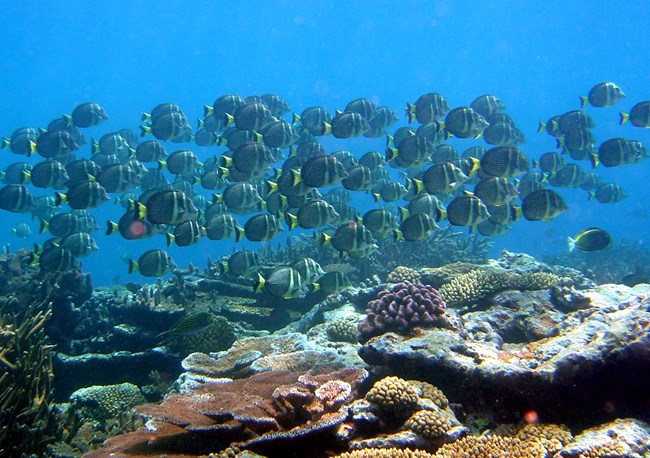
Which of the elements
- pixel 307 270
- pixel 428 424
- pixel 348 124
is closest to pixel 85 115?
pixel 348 124

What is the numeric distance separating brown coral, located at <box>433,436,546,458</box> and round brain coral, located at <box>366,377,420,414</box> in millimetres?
428

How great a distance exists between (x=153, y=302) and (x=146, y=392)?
2336 mm

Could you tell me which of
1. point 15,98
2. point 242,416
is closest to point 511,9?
point 242,416

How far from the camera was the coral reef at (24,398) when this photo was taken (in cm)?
482

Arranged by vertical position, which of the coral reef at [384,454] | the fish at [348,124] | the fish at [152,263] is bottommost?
the coral reef at [384,454]

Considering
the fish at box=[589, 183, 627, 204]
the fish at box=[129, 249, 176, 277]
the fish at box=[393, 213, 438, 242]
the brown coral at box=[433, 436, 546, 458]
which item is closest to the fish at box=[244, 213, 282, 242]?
the fish at box=[129, 249, 176, 277]

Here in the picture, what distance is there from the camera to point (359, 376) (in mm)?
4328

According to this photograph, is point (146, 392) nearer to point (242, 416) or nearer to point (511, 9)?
point (242, 416)

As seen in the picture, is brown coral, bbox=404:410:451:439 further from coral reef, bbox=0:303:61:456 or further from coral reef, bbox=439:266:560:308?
coral reef, bbox=0:303:61:456

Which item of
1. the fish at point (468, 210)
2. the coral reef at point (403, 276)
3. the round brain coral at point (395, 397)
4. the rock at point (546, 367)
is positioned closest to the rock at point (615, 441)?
the rock at point (546, 367)

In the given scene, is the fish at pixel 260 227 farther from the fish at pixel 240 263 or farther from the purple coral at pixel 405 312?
the purple coral at pixel 405 312

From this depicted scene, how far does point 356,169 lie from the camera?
873 centimetres

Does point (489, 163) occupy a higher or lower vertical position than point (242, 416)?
higher

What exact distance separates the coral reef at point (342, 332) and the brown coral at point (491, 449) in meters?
3.45
